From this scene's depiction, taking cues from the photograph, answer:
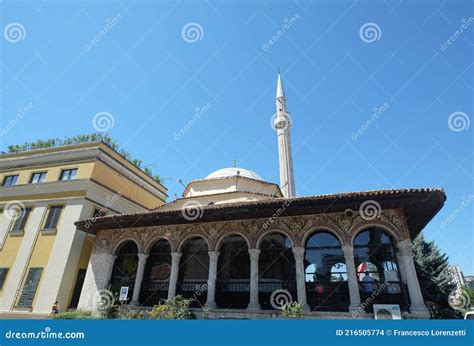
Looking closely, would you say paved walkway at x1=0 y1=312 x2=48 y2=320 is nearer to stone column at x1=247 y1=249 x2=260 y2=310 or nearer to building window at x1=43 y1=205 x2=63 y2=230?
building window at x1=43 y1=205 x2=63 y2=230

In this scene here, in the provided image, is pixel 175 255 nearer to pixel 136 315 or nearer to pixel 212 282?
pixel 212 282

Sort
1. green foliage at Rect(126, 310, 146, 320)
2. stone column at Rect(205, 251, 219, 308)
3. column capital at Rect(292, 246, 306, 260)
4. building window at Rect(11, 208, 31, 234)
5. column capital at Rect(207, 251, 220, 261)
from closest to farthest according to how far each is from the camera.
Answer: column capital at Rect(292, 246, 306, 260), stone column at Rect(205, 251, 219, 308), green foliage at Rect(126, 310, 146, 320), column capital at Rect(207, 251, 220, 261), building window at Rect(11, 208, 31, 234)

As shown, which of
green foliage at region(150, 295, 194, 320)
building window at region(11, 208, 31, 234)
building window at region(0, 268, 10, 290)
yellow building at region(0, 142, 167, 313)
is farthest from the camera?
building window at region(11, 208, 31, 234)

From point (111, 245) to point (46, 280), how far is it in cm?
327

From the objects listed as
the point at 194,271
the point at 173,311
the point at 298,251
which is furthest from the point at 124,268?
the point at 298,251

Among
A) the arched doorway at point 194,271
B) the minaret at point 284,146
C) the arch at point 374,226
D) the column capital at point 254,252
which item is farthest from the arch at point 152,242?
the minaret at point 284,146

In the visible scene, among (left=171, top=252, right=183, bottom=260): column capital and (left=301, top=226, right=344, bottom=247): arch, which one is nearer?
(left=301, top=226, right=344, bottom=247): arch

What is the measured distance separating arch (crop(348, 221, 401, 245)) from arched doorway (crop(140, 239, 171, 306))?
282 inches

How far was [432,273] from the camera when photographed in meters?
17.8

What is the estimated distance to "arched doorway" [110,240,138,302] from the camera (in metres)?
11.8

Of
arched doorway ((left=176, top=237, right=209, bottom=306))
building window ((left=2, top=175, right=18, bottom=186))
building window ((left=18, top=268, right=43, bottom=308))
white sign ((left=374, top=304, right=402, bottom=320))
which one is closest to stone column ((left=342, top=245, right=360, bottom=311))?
white sign ((left=374, top=304, right=402, bottom=320))

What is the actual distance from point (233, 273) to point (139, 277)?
3.73m

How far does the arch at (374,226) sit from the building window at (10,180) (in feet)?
57.9

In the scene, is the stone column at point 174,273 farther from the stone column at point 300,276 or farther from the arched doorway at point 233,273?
the stone column at point 300,276
